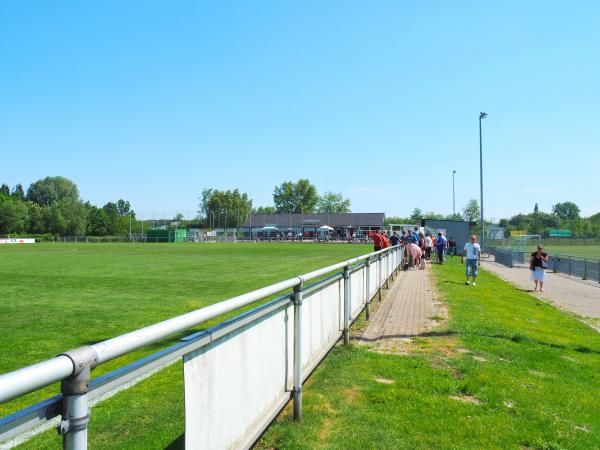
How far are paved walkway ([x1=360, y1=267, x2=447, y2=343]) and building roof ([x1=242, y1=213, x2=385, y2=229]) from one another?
88.9m

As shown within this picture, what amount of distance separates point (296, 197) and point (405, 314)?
135 m

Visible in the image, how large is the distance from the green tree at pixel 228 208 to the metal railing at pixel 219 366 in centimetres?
12765

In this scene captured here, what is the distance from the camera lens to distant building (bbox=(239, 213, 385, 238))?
100769 mm

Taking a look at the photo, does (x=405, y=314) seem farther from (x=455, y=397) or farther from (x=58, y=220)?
(x=58, y=220)

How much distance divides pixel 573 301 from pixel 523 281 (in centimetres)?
568

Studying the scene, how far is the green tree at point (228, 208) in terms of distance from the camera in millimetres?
132375

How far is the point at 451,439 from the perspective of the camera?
3.91 meters

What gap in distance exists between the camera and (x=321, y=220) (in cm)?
10625

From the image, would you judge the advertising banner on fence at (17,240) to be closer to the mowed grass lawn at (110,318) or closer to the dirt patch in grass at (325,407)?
the mowed grass lawn at (110,318)

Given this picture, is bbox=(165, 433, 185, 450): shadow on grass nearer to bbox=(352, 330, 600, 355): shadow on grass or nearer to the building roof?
bbox=(352, 330, 600, 355): shadow on grass

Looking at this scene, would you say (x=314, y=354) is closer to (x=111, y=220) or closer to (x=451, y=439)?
(x=451, y=439)

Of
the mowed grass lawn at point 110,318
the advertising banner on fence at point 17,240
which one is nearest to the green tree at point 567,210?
the advertising banner on fence at point 17,240

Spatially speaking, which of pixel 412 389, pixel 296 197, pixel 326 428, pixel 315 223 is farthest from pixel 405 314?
pixel 296 197

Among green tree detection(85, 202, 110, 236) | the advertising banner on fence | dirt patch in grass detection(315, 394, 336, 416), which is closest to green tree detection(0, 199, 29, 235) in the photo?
green tree detection(85, 202, 110, 236)
